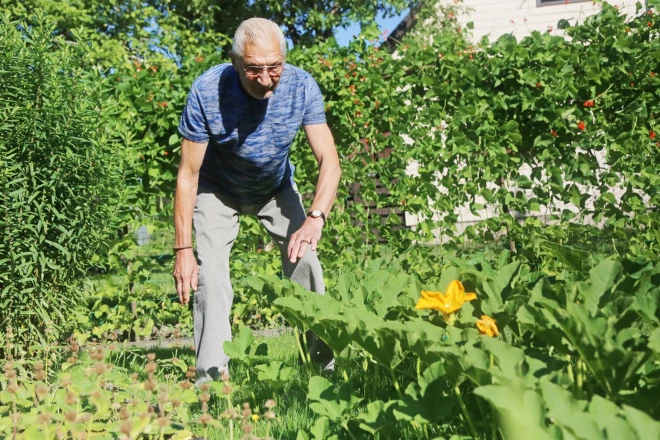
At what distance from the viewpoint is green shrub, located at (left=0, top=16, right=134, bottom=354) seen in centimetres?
373

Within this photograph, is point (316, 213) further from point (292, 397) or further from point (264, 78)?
point (292, 397)

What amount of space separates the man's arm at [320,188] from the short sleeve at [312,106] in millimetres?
28

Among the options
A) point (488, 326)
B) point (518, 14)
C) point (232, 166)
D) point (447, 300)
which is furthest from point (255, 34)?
point (518, 14)

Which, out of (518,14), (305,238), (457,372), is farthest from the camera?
(518,14)

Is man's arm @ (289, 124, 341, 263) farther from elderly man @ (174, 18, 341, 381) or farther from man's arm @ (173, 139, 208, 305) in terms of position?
man's arm @ (173, 139, 208, 305)

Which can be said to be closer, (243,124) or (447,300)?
(447,300)

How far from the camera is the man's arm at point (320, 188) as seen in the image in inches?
131

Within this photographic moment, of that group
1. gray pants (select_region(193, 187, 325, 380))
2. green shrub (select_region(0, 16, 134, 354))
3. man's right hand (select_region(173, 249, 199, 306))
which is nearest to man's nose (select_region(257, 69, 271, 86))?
gray pants (select_region(193, 187, 325, 380))

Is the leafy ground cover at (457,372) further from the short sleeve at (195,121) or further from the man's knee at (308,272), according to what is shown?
the short sleeve at (195,121)

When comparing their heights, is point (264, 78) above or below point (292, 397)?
above

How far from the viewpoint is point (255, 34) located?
10.4 ft

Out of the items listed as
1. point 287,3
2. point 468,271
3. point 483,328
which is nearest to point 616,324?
point 483,328

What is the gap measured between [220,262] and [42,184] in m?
1.03

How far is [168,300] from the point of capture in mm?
5617
